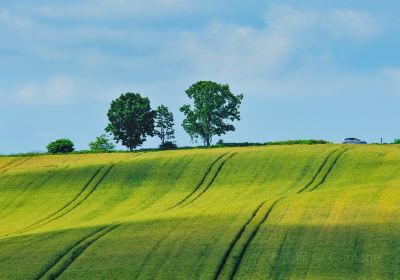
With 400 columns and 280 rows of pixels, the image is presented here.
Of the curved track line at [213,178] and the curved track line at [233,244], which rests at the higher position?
the curved track line at [213,178]

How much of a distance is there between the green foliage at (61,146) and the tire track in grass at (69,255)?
2181 inches

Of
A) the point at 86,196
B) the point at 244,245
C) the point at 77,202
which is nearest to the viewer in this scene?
the point at 244,245

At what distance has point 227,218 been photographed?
6019 centimetres

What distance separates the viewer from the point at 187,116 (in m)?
126

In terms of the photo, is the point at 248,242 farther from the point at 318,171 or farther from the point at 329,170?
the point at 329,170

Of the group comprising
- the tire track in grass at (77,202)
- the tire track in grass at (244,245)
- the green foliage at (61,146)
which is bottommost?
the tire track in grass at (244,245)

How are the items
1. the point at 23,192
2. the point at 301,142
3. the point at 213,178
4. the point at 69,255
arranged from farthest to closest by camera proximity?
the point at 301,142 < the point at 23,192 < the point at 213,178 < the point at 69,255

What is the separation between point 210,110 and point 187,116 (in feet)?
10.1

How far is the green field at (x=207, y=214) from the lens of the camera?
50.7 meters

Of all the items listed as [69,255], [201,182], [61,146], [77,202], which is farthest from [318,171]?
[61,146]

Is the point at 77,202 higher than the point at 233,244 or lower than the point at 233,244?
higher

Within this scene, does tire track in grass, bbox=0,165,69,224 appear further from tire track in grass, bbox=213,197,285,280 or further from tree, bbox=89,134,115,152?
tree, bbox=89,134,115,152

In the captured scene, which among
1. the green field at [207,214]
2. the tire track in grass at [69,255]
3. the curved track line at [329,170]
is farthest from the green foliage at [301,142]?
the tire track in grass at [69,255]

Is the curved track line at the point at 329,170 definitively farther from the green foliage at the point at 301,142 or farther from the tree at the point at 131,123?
the tree at the point at 131,123
